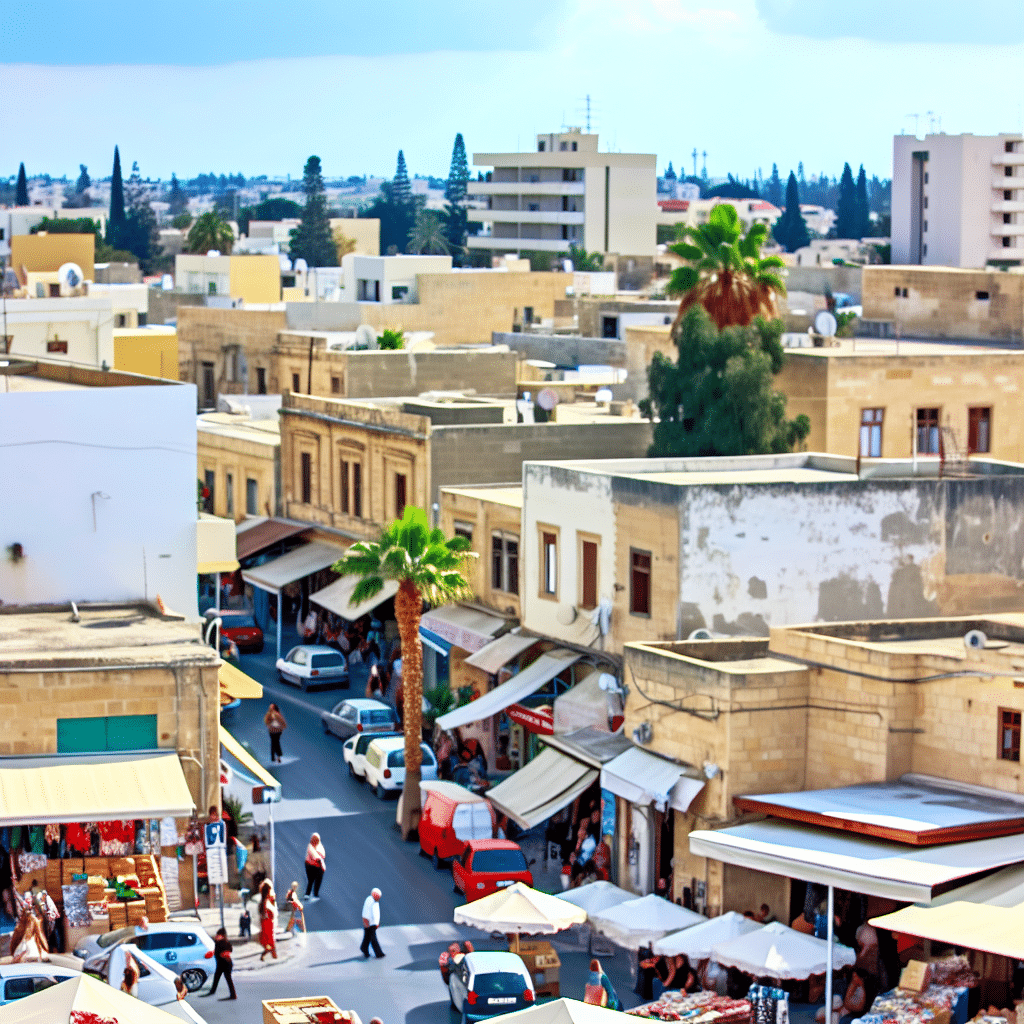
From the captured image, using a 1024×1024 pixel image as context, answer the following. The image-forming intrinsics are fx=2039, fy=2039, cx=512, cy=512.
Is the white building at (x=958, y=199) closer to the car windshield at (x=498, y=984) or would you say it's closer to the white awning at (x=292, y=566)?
the white awning at (x=292, y=566)

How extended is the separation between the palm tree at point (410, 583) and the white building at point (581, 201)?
109m

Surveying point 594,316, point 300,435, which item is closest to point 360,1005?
point 300,435

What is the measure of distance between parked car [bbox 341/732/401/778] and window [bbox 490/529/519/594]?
381 centimetres

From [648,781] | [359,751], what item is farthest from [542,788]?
[359,751]

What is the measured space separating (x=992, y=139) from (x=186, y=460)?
4151 inches

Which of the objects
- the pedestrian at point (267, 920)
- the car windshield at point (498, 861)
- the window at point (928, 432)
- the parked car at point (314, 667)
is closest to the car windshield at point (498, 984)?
the pedestrian at point (267, 920)

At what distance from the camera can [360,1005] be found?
2548cm

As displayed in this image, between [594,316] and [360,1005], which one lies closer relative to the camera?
[360,1005]

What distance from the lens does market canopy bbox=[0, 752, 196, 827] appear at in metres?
27.0

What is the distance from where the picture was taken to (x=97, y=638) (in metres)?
31.2

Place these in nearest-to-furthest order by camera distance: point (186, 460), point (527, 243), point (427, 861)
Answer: point (427, 861)
point (186, 460)
point (527, 243)

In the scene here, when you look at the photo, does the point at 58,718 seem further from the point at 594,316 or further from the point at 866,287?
the point at 594,316

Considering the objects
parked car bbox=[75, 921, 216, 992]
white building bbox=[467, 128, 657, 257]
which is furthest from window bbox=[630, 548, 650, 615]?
white building bbox=[467, 128, 657, 257]

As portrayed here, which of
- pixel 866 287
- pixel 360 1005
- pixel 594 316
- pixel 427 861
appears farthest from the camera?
pixel 594 316
